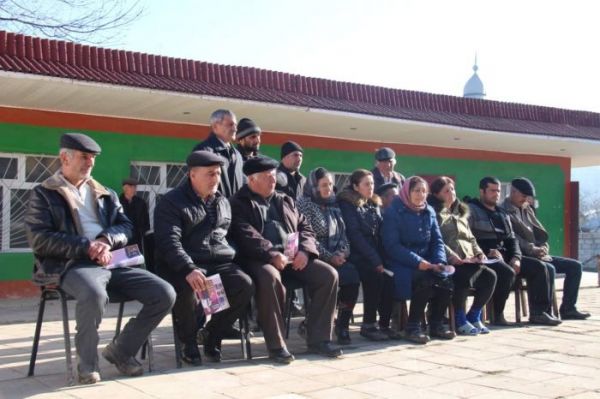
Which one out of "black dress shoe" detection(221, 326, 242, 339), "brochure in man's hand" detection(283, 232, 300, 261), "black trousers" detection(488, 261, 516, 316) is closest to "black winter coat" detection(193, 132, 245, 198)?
"brochure in man's hand" detection(283, 232, 300, 261)

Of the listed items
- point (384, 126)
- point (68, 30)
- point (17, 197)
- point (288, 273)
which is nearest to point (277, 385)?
point (288, 273)

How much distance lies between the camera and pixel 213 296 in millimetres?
4824

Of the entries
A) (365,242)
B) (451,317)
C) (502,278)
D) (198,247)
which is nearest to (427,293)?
(451,317)

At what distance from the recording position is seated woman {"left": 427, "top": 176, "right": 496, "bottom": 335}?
663cm

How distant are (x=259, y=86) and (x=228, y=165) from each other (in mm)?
4518

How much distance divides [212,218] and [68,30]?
907 cm

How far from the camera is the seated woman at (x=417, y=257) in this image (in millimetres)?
6199

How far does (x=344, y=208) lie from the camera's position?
6367mm

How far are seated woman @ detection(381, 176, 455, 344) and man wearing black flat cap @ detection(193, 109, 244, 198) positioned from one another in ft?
4.83

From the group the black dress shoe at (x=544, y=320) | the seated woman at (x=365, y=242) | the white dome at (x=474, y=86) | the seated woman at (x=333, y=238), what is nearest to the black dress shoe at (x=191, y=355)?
the seated woman at (x=333, y=238)

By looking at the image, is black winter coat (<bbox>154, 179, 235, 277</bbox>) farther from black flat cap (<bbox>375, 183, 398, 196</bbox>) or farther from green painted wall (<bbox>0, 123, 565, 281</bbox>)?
green painted wall (<bbox>0, 123, 565, 281</bbox>)

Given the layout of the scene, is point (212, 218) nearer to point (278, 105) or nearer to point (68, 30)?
point (278, 105)

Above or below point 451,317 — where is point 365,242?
above

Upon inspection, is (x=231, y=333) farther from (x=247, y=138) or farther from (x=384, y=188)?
(x=384, y=188)
